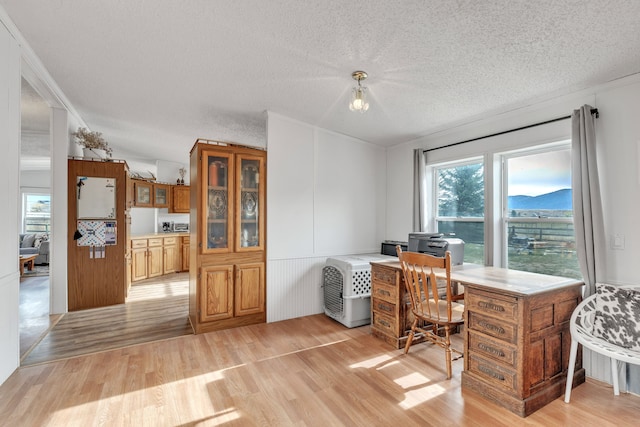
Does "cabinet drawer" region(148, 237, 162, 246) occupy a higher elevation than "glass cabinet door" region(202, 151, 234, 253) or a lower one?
lower

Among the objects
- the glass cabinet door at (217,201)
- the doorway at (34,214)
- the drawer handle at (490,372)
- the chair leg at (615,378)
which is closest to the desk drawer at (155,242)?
the doorway at (34,214)

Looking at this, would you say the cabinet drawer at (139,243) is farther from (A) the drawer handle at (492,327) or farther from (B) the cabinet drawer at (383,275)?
(A) the drawer handle at (492,327)

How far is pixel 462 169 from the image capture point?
364cm

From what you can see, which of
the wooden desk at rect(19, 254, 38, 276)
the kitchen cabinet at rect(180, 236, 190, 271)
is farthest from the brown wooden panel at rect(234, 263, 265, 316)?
the wooden desk at rect(19, 254, 38, 276)

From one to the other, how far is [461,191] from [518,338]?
205cm

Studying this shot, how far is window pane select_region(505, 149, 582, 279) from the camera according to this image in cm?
271

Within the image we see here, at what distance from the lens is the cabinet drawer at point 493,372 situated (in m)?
1.99

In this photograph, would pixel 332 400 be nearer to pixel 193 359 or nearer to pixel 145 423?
pixel 145 423

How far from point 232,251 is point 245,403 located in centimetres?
170

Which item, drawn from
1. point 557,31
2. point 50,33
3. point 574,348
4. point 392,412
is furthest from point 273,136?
point 574,348

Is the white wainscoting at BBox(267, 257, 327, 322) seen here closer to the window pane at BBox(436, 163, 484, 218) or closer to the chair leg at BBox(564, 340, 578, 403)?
the window pane at BBox(436, 163, 484, 218)

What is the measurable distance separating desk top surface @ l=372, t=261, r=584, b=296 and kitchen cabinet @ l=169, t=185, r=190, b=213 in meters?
6.01

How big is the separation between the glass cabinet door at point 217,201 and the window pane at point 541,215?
3.01 metres

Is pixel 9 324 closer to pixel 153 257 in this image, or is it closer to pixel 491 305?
pixel 491 305
